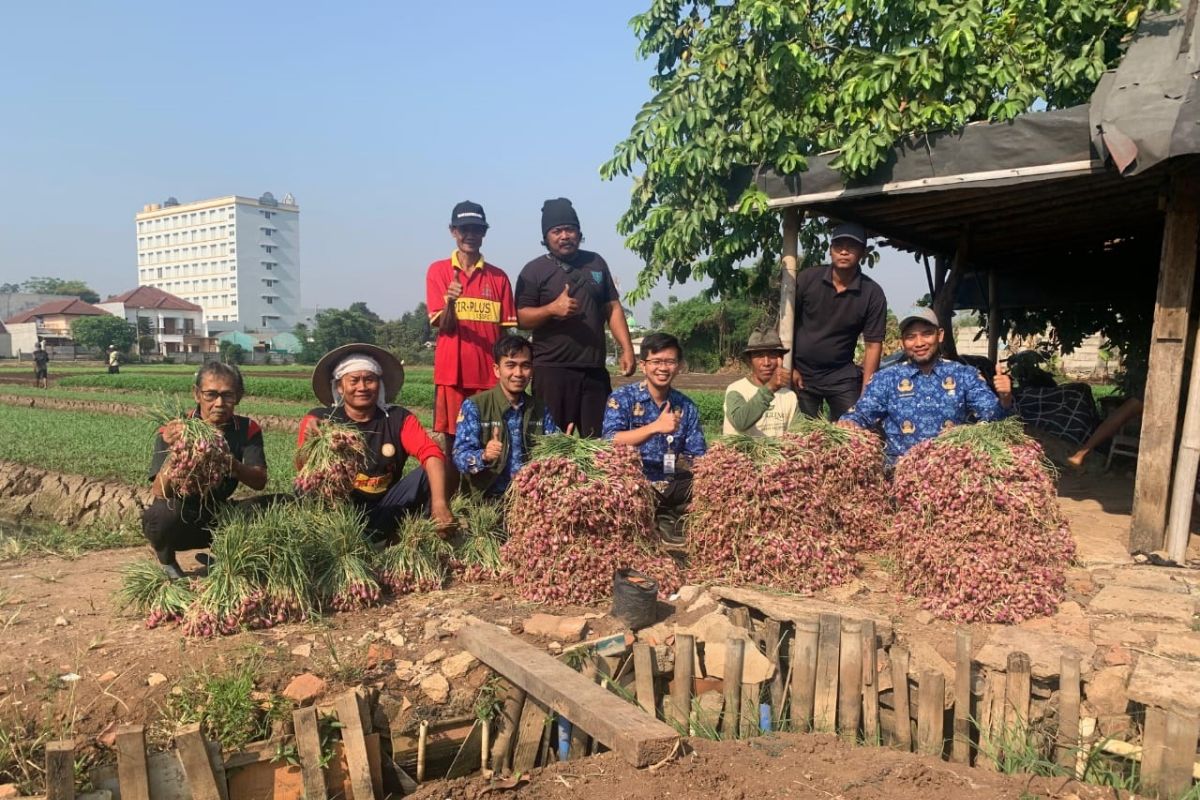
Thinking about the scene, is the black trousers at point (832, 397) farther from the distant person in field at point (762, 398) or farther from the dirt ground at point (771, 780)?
the dirt ground at point (771, 780)

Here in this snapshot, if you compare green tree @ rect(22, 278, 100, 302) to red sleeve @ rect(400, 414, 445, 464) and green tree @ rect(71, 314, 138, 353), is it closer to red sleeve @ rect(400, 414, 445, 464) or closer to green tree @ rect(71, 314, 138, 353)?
green tree @ rect(71, 314, 138, 353)

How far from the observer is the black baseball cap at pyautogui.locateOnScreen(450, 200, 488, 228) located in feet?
17.0

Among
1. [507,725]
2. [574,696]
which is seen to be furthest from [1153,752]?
[507,725]

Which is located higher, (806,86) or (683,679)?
(806,86)

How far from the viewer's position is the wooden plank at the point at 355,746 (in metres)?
3.14

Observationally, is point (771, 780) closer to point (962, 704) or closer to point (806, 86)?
point (962, 704)

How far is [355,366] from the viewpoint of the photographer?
14.8 feet

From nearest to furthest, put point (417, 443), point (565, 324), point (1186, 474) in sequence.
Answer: point (1186, 474)
point (417, 443)
point (565, 324)

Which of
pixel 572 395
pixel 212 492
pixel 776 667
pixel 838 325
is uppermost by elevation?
pixel 838 325

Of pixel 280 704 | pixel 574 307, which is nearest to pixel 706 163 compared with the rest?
pixel 574 307

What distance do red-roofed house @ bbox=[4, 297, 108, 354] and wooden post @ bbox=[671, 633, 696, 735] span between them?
68601 millimetres

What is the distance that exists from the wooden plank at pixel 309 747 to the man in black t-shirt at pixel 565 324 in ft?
7.93

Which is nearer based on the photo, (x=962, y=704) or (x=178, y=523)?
(x=962, y=704)

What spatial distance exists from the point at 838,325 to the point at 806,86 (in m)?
1.83
